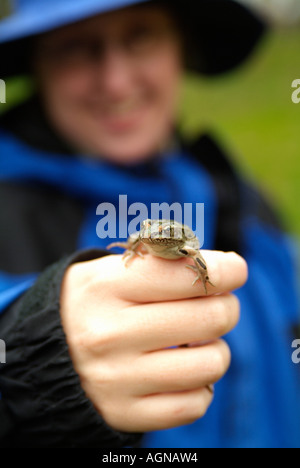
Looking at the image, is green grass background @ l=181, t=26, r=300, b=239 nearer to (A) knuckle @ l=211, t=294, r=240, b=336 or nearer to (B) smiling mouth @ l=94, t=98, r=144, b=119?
(B) smiling mouth @ l=94, t=98, r=144, b=119

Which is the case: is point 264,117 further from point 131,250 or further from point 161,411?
point 161,411

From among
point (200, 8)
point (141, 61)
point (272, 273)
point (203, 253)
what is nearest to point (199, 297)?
point (203, 253)

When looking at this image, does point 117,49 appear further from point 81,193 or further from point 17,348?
point 17,348

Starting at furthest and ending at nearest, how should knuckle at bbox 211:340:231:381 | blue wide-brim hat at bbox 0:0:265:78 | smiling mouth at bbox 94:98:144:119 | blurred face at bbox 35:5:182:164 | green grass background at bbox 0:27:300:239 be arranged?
green grass background at bbox 0:27:300:239, smiling mouth at bbox 94:98:144:119, blurred face at bbox 35:5:182:164, blue wide-brim hat at bbox 0:0:265:78, knuckle at bbox 211:340:231:381

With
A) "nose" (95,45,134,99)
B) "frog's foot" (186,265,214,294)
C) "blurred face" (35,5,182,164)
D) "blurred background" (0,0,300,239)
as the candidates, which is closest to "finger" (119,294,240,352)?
"frog's foot" (186,265,214,294)

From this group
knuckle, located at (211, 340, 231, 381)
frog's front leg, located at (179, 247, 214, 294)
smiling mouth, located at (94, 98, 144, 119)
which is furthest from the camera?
smiling mouth, located at (94, 98, 144, 119)

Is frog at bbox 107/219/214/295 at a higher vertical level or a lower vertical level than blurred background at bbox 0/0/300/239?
lower

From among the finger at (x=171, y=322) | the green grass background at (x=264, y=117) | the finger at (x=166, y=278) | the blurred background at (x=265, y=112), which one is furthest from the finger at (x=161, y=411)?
the blurred background at (x=265, y=112)
